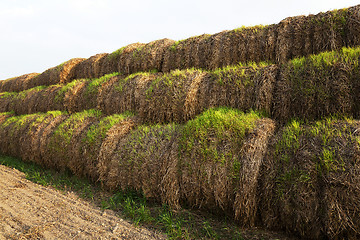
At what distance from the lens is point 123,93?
18.9ft

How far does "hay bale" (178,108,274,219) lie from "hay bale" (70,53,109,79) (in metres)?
5.70

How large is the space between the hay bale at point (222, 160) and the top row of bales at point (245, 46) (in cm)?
179

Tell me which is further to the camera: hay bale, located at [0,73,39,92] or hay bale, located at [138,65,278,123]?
hay bale, located at [0,73,39,92]

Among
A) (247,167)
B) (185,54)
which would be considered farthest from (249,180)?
(185,54)

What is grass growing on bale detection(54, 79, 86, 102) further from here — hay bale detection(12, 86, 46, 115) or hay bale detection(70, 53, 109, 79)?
hay bale detection(12, 86, 46, 115)

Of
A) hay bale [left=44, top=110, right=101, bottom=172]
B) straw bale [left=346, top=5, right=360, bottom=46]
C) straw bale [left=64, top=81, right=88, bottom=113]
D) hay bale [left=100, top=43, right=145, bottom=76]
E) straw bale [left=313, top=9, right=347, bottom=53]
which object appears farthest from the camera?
straw bale [left=64, top=81, right=88, bottom=113]

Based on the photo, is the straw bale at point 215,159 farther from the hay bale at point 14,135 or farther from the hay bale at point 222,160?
the hay bale at point 14,135

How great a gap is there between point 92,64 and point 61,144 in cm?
371

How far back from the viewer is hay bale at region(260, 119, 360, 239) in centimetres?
245

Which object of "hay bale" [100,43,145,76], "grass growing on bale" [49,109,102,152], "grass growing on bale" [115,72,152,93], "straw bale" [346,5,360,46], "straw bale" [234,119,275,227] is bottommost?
"straw bale" [234,119,275,227]

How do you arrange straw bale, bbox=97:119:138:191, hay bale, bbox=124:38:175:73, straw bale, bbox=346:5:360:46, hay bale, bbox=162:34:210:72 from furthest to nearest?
hay bale, bbox=124:38:175:73 → hay bale, bbox=162:34:210:72 → straw bale, bbox=97:119:138:191 → straw bale, bbox=346:5:360:46

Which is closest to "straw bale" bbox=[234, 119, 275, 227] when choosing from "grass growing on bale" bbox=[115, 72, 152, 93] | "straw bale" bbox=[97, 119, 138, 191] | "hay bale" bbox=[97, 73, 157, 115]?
"straw bale" bbox=[97, 119, 138, 191]

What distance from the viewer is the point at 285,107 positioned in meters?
3.59

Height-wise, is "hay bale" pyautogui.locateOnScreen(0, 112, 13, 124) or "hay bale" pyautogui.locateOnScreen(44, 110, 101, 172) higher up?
"hay bale" pyautogui.locateOnScreen(0, 112, 13, 124)
